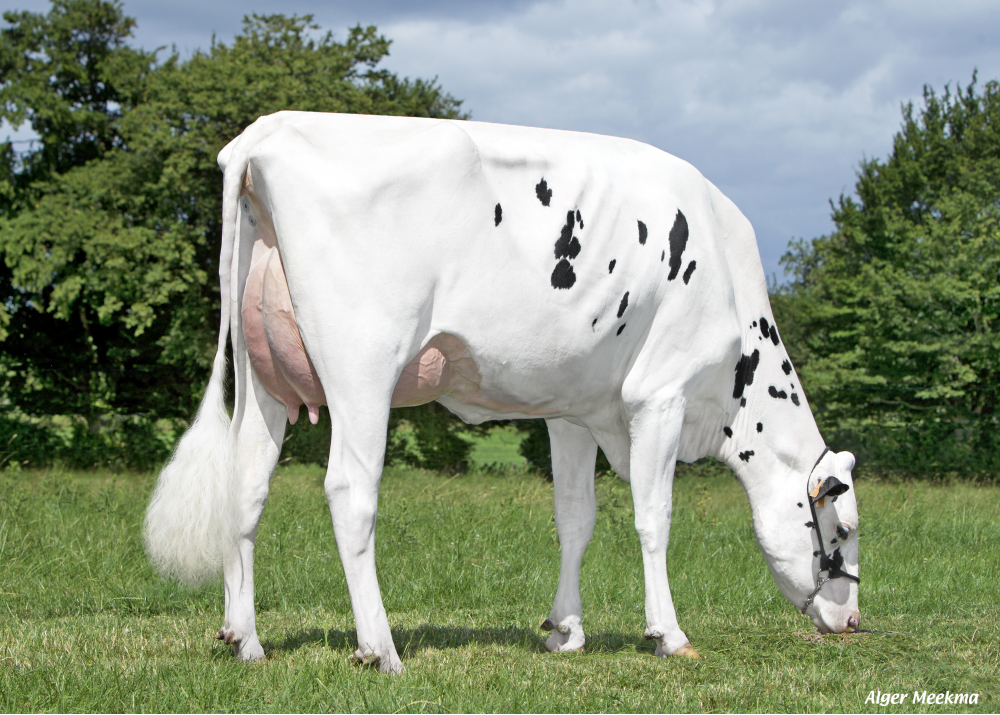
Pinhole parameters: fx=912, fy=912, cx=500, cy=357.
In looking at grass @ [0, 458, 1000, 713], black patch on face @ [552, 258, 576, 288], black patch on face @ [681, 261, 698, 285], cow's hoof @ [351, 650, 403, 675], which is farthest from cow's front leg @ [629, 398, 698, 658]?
cow's hoof @ [351, 650, 403, 675]

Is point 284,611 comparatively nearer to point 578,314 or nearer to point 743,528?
point 578,314

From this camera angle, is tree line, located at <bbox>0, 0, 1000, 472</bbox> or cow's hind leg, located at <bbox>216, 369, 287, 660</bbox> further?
tree line, located at <bbox>0, 0, 1000, 472</bbox>

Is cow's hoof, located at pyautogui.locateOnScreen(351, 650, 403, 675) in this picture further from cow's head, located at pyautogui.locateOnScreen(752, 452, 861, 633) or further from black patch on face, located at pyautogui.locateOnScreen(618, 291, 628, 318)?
cow's head, located at pyautogui.locateOnScreen(752, 452, 861, 633)

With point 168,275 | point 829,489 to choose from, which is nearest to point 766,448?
point 829,489

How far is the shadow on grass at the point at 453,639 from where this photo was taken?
15.5 feet

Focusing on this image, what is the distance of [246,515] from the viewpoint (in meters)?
4.25

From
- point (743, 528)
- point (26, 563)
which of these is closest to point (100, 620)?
point (26, 563)

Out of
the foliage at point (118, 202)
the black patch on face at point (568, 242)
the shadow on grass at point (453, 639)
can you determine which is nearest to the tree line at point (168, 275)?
the foliage at point (118, 202)

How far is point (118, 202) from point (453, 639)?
1556 cm

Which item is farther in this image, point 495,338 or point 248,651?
point 248,651

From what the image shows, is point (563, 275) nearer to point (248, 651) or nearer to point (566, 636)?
point (566, 636)

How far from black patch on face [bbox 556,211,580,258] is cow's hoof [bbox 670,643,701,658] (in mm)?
2001

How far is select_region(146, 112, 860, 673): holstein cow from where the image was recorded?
3.88 meters

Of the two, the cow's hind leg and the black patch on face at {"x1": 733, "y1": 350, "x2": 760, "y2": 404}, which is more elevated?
the black patch on face at {"x1": 733, "y1": 350, "x2": 760, "y2": 404}
